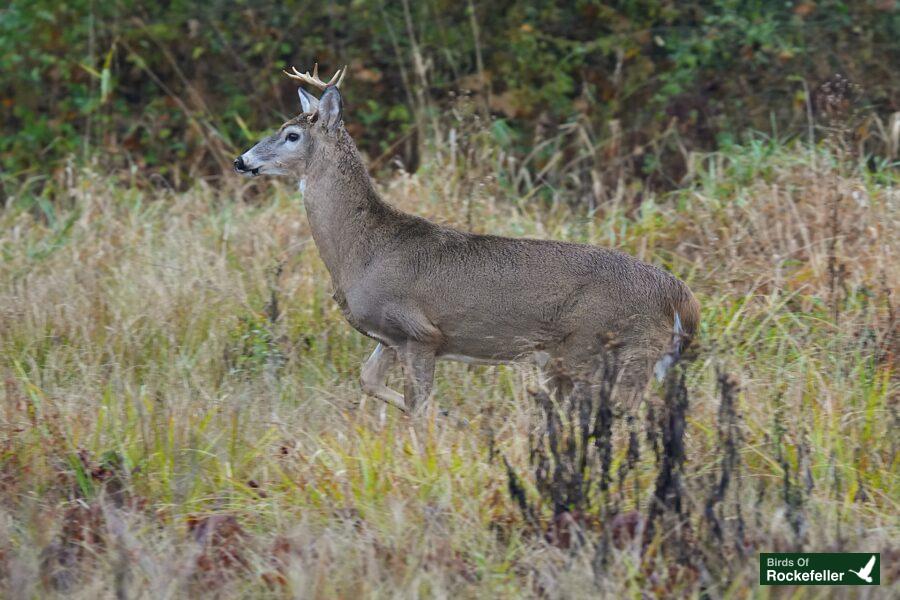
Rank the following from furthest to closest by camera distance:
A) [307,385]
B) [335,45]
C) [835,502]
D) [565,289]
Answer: [335,45], [307,385], [565,289], [835,502]

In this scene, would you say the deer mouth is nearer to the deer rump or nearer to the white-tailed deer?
the white-tailed deer

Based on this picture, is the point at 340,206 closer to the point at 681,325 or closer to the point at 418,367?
the point at 418,367

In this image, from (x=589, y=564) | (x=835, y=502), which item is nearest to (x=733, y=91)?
(x=835, y=502)

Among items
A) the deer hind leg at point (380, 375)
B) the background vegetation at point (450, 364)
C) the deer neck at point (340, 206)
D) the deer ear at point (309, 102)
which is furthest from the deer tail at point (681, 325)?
the deer ear at point (309, 102)

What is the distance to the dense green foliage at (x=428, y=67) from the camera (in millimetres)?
10781

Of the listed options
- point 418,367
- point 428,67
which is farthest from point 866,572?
point 428,67

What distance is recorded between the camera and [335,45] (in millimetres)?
11891

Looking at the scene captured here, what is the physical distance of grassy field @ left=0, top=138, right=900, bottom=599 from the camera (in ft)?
13.6

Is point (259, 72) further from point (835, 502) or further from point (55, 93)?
point (835, 502)

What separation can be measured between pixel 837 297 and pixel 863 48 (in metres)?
4.73

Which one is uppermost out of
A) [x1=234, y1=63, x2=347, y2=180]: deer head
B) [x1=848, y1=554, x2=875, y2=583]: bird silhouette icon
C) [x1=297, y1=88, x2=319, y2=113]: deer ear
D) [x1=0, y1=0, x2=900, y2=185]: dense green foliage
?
[x1=0, y1=0, x2=900, y2=185]: dense green foliage

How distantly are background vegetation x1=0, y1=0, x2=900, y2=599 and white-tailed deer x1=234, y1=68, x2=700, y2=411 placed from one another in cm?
28

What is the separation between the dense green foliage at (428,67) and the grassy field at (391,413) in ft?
8.61

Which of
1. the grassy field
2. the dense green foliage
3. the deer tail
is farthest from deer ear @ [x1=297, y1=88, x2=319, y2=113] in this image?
the dense green foliage
